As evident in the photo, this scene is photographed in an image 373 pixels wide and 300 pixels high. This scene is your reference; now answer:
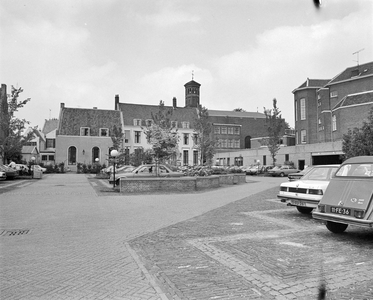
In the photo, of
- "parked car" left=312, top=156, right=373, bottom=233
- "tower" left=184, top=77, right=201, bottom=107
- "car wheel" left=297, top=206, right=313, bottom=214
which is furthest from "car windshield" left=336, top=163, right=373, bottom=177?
"tower" left=184, top=77, right=201, bottom=107

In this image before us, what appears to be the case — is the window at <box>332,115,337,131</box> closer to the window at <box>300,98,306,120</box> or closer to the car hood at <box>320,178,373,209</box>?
the window at <box>300,98,306,120</box>

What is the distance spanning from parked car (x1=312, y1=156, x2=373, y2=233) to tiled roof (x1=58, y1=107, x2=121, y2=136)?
58064 millimetres

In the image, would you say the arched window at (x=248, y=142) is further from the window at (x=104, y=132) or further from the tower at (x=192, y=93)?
the window at (x=104, y=132)

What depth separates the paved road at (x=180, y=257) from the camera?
4.48m

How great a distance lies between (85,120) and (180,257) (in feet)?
202

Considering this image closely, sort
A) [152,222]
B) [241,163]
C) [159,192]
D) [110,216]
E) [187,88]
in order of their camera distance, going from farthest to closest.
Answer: [187,88]
[241,163]
[159,192]
[110,216]
[152,222]

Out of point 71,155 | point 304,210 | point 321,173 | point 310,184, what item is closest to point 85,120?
point 71,155

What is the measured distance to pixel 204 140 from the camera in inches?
1405

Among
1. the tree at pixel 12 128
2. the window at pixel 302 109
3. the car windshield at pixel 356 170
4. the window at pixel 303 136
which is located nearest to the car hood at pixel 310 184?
the car windshield at pixel 356 170

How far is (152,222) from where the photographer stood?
9.71 meters

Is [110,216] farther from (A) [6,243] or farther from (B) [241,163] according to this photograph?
(B) [241,163]

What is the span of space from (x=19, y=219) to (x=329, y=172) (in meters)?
9.79

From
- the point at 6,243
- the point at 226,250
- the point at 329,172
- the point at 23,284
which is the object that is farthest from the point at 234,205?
the point at 23,284

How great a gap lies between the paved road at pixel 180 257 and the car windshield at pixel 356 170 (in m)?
1.41
